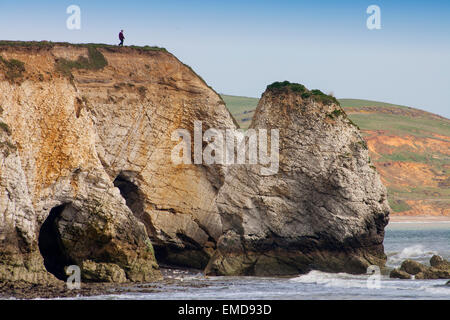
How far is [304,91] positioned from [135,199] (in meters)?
8.90

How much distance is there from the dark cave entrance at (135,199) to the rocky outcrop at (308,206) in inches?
140

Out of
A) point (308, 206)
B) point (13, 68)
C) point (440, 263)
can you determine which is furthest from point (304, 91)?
point (13, 68)

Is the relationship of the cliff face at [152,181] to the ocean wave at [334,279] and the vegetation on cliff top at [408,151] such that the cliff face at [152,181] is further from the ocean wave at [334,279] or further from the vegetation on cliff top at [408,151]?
the vegetation on cliff top at [408,151]

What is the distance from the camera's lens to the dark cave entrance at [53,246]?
35.6 meters

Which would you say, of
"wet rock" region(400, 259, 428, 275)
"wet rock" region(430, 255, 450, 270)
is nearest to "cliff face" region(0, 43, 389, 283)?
"wet rock" region(400, 259, 428, 275)

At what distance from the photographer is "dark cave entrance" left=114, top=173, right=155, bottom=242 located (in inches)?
1635

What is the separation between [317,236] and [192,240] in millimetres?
6141

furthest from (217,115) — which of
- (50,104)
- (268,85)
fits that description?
(50,104)

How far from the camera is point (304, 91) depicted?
4072 cm

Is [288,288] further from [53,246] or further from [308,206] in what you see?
[53,246]

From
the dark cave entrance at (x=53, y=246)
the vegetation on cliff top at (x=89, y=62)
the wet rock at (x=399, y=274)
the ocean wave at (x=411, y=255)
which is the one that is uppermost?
the vegetation on cliff top at (x=89, y=62)

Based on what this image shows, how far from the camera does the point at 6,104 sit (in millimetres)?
35125

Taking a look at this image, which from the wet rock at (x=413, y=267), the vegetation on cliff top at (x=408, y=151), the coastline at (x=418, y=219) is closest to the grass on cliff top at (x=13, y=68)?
the wet rock at (x=413, y=267)
